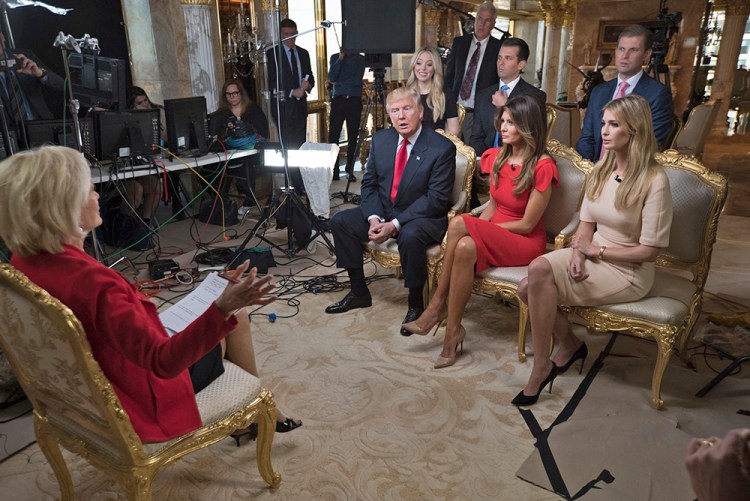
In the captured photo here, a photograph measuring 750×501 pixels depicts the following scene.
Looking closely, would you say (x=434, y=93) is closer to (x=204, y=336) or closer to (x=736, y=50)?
(x=204, y=336)

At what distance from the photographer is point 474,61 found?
14.5 ft

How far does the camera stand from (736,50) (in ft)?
32.2

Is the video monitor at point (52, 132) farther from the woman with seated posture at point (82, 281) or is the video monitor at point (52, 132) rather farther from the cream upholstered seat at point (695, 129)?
the cream upholstered seat at point (695, 129)

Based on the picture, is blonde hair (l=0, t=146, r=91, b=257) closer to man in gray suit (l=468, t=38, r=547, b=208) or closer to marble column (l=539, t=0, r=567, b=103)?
man in gray suit (l=468, t=38, r=547, b=208)

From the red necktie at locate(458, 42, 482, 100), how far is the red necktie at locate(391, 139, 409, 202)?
1.48m

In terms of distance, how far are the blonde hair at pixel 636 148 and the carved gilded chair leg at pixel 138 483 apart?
2.01 meters

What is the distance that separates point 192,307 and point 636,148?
1.87 m

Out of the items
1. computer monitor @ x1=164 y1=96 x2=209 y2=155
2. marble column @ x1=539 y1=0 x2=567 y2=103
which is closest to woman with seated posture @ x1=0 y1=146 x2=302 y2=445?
computer monitor @ x1=164 y1=96 x2=209 y2=155

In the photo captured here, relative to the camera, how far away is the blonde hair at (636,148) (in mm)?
2324

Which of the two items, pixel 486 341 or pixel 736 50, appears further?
pixel 736 50

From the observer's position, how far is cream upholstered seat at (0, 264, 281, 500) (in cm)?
132

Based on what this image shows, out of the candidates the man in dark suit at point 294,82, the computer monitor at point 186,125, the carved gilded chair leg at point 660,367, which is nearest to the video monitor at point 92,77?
the computer monitor at point 186,125

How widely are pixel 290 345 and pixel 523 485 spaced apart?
4.64 ft

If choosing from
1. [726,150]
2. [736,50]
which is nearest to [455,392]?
[726,150]
